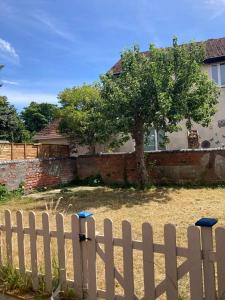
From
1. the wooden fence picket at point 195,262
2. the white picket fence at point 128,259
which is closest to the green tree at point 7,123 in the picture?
the white picket fence at point 128,259

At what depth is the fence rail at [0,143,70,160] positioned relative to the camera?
14387 mm

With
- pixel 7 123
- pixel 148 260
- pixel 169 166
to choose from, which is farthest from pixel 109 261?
pixel 7 123

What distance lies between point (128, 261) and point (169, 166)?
1133 cm

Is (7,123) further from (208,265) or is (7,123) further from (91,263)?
(208,265)

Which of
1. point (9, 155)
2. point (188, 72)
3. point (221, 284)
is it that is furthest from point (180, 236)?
point (9, 155)

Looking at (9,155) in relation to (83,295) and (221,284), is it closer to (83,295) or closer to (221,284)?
(83,295)

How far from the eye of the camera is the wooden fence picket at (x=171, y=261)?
10.4 feet

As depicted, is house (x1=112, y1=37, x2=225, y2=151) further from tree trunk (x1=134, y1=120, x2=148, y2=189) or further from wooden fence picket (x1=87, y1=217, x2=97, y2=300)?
wooden fence picket (x1=87, y1=217, x2=97, y2=300)

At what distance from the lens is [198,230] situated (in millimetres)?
3025

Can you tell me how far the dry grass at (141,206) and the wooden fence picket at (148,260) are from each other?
148 centimetres

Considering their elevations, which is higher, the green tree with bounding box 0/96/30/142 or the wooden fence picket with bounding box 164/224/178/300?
the green tree with bounding box 0/96/30/142

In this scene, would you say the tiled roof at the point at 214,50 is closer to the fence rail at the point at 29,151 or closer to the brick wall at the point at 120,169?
the fence rail at the point at 29,151

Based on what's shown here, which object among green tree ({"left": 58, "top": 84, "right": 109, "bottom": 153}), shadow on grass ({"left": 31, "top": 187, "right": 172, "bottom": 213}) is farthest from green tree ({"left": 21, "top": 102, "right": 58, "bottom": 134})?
shadow on grass ({"left": 31, "top": 187, "right": 172, "bottom": 213})

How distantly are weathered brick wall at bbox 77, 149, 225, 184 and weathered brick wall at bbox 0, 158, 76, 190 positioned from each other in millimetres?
1215
